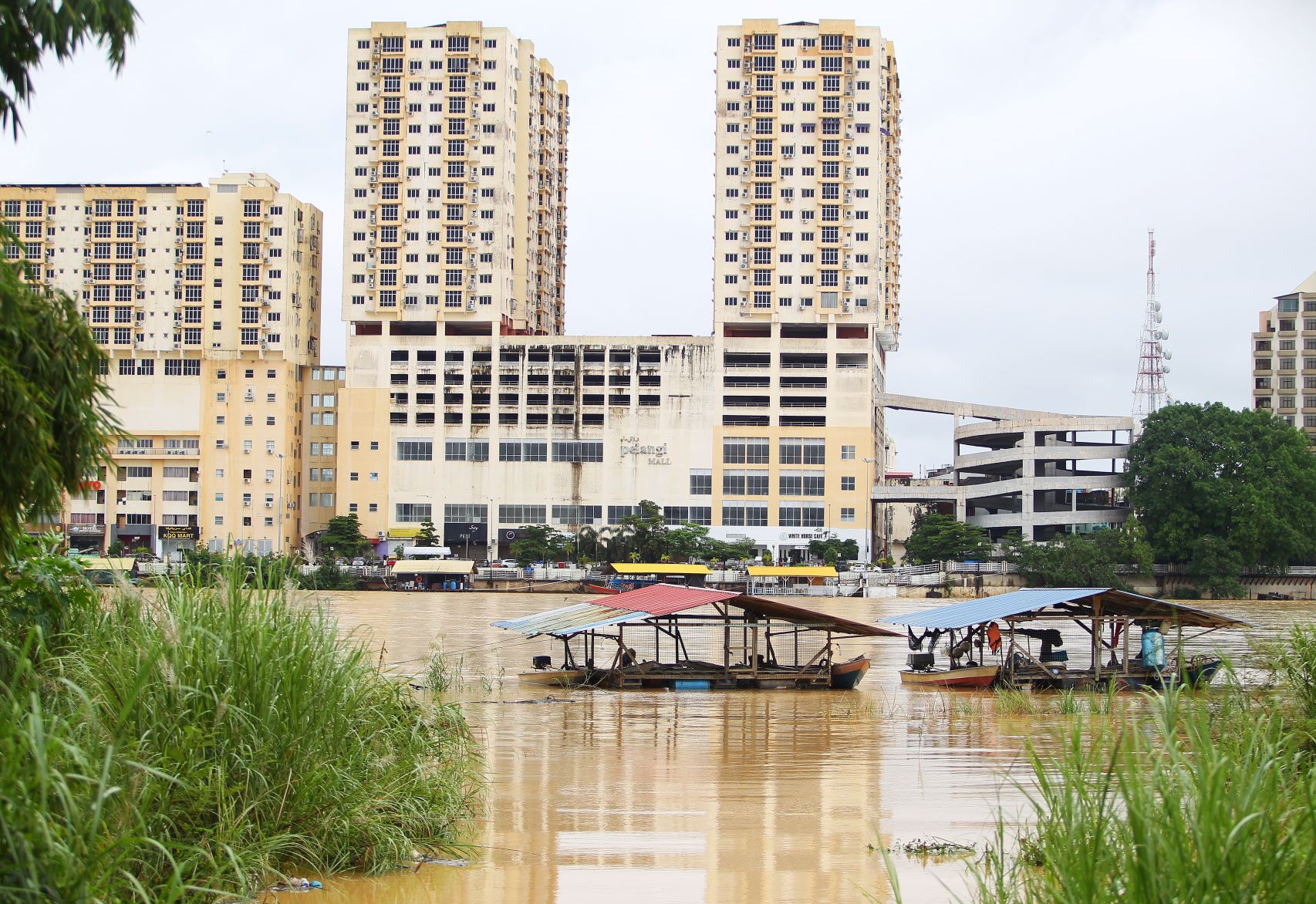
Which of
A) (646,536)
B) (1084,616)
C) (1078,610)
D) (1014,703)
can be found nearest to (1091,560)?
(646,536)

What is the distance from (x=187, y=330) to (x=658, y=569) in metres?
37.9

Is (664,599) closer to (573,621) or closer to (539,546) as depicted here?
(573,621)

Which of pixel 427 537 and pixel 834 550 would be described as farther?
pixel 427 537

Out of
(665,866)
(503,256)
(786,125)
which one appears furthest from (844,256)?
(665,866)

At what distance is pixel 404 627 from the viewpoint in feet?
154

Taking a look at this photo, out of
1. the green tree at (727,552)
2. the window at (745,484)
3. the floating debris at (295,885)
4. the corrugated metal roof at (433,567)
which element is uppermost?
the window at (745,484)

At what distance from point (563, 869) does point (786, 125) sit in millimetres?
86300

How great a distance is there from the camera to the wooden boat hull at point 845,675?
82.4 feet

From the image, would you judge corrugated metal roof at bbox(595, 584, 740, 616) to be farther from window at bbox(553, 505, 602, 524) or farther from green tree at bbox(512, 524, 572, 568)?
window at bbox(553, 505, 602, 524)

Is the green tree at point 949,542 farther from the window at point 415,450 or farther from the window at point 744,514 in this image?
the window at point 415,450

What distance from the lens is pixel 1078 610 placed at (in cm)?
2578

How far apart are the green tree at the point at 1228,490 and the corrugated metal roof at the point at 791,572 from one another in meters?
19.6

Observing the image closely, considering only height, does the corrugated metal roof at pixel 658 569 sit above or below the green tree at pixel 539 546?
below

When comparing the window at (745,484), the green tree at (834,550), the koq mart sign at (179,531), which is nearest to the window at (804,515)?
the green tree at (834,550)
